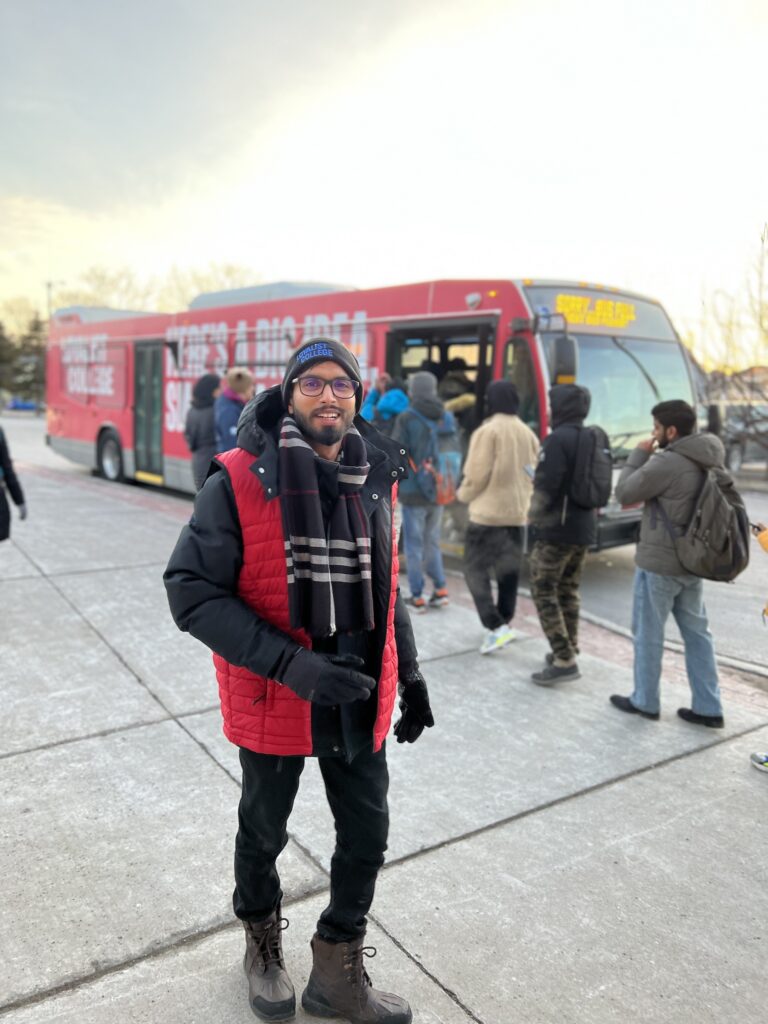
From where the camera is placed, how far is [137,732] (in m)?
3.80

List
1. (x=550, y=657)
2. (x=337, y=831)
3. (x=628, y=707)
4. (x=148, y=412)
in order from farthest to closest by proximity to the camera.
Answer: (x=148, y=412) → (x=550, y=657) → (x=628, y=707) → (x=337, y=831)

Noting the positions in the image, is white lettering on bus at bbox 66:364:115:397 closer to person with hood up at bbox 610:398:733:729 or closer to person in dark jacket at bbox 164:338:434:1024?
person with hood up at bbox 610:398:733:729

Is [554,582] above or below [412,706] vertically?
below

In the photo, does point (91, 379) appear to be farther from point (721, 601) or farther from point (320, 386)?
point (320, 386)

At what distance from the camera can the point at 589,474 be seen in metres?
4.55

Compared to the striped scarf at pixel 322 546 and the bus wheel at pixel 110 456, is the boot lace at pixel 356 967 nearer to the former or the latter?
the striped scarf at pixel 322 546

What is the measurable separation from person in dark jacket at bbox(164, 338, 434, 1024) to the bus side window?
16.6ft

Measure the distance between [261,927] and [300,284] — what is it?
9.50 m

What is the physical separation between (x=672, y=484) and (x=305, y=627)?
8.65 ft

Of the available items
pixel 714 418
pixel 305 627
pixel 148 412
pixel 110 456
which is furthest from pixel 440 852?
pixel 110 456

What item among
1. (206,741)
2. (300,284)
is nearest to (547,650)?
(206,741)

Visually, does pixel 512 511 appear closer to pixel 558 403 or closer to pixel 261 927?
pixel 558 403

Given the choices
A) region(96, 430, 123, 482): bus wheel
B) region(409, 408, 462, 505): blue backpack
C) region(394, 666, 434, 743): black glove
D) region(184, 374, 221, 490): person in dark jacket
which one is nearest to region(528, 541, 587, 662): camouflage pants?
region(409, 408, 462, 505): blue backpack

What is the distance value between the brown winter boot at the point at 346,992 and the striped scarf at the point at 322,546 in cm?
91
